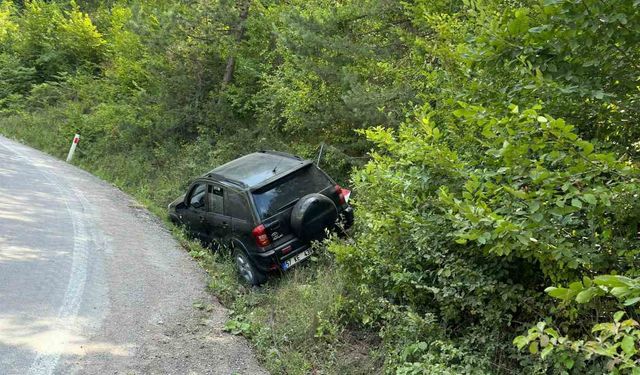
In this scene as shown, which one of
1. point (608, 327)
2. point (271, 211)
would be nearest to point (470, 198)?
point (608, 327)

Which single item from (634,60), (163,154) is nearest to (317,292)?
(634,60)

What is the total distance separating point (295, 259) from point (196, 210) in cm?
288

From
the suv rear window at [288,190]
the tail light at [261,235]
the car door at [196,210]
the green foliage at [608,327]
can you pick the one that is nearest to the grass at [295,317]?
the car door at [196,210]

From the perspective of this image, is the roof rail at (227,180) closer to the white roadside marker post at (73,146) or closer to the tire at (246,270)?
the tire at (246,270)

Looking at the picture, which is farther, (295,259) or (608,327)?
(295,259)

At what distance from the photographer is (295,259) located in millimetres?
8367

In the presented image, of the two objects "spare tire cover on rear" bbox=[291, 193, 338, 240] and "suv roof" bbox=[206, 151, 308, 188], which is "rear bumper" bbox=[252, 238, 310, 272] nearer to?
"spare tire cover on rear" bbox=[291, 193, 338, 240]

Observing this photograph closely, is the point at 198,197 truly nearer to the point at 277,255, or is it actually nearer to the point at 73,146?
the point at 277,255

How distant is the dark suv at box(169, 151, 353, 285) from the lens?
8266 mm

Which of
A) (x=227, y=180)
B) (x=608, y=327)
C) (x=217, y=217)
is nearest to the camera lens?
(x=608, y=327)

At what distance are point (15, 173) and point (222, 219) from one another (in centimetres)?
829

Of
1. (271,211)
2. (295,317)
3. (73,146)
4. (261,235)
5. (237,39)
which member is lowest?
(295,317)

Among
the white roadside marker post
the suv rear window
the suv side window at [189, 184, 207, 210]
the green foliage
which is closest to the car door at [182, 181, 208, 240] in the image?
the suv side window at [189, 184, 207, 210]

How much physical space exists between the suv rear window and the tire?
849mm
